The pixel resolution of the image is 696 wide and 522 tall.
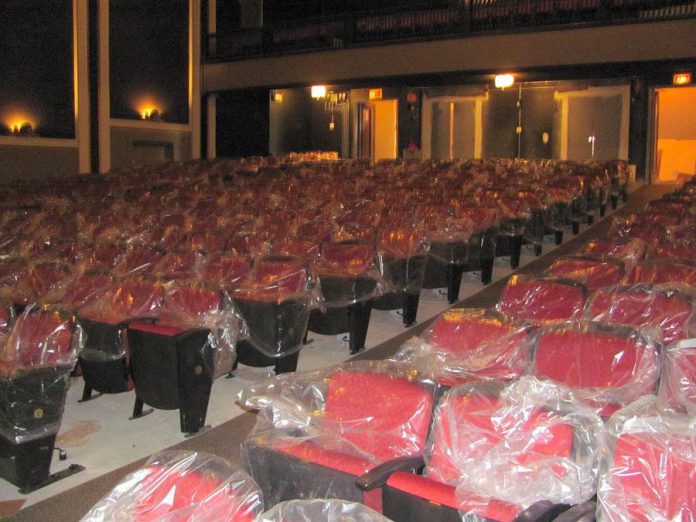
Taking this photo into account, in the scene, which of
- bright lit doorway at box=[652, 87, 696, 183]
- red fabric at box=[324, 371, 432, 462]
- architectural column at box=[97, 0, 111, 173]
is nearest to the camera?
red fabric at box=[324, 371, 432, 462]

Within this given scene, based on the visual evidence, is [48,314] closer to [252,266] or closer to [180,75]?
[252,266]

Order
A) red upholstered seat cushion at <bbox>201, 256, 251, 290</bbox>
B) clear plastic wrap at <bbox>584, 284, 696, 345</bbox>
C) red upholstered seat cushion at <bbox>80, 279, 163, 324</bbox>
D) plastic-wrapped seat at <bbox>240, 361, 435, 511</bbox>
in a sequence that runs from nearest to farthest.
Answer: plastic-wrapped seat at <bbox>240, 361, 435, 511</bbox> < clear plastic wrap at <bbox>584, 284, 696, 345</bbox> < red upholstered seat cushion at <bbox>80, 279, 163, 324</bbox> < red upholstered seat cushion at <bbox>201, 256, 251, 290</bbox>

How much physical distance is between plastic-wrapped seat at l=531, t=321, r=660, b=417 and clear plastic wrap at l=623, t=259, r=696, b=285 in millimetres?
1410

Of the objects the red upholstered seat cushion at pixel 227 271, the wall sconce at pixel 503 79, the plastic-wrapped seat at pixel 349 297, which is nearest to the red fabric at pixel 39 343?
the red upholstered seat cushion at pixel 227 271

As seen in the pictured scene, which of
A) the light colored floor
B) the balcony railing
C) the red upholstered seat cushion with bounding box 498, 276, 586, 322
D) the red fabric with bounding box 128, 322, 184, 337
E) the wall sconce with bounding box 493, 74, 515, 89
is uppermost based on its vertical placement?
the balcony railing

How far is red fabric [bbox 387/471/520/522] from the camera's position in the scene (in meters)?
1.91

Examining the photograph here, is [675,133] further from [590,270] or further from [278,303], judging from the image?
[278,303]

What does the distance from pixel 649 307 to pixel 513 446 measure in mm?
1769

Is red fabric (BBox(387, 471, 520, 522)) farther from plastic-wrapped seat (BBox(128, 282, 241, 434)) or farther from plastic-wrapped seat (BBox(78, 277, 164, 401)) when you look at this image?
plastic-wrapped seat (BBox(78, 277, 164, 401))

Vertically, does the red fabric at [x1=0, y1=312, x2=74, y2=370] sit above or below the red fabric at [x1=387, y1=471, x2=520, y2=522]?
above

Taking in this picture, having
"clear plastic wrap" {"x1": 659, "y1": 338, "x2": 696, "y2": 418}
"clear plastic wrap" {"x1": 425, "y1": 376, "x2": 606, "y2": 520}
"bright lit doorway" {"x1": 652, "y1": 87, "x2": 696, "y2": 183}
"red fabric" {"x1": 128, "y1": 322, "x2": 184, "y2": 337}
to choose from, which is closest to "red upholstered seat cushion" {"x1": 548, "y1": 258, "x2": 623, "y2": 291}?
"clear plastic wrap" {"x1": 659, "y1": 338, "x2": 696, "y2": 418}

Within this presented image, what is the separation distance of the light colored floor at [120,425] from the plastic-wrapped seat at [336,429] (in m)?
1.13

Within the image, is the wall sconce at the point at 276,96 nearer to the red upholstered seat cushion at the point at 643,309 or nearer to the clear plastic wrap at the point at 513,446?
the red upholstered seat cushion at the point at 643,309

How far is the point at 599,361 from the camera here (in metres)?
2.81
